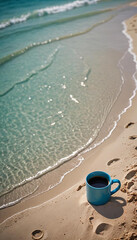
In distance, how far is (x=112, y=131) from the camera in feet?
17.4

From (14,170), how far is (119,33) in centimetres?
1037

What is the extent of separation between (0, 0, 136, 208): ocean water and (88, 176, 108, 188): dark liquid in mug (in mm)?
1316

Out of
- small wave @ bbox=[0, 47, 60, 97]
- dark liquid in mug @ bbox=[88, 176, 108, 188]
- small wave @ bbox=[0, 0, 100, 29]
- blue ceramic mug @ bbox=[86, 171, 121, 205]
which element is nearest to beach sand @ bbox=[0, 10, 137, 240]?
blue ceramic mug @ bbox=[86, 171, 121, 205]

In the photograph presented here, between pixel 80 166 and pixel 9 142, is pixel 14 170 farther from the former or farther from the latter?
pixel 80 166

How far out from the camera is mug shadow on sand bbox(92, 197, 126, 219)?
2969mm

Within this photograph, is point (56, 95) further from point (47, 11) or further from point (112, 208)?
point (47, 11)

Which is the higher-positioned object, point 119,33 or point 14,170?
point 119,33

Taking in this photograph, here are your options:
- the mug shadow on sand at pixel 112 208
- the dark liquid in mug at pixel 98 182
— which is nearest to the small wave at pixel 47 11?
the dark liquid in mug at pixel 98 182

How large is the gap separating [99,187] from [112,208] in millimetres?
339

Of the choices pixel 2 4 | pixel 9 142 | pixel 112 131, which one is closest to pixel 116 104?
pixel 112 131

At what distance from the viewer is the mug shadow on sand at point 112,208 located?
9.74ft

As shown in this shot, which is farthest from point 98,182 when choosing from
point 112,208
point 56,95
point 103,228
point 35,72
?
point 35,72

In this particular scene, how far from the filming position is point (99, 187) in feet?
10.3

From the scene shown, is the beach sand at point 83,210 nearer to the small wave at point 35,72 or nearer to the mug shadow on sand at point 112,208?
the mug shadow on sand at point 112,208
